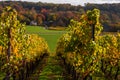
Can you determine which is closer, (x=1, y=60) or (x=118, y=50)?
(x=1, y=60)

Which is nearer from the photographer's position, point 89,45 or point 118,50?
point 89,45

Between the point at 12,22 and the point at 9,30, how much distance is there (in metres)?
0.82

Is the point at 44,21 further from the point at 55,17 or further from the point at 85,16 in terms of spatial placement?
the point at 85,16

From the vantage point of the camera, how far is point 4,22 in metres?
32.6

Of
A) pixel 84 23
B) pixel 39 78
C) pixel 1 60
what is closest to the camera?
pixel 84 23

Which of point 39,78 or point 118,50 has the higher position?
point 118,50

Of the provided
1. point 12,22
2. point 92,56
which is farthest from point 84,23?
point 12,22

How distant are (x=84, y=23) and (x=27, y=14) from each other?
14545 centimetres

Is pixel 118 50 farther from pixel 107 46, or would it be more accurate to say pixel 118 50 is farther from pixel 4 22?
pixel 4 22

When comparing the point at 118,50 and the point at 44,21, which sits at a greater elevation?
the point at 118,50

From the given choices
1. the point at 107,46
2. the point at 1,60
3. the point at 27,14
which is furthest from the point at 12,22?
the point at 27,14

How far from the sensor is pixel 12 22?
32312 millimetres

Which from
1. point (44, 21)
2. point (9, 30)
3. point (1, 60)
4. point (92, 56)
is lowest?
point (44, 21)

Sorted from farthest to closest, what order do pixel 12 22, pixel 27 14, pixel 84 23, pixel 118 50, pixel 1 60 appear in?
1. pixel 27 14
2. pixel 118 50
3. pixel 1 60
4. pixel 84 23
5. pixel 12 22
